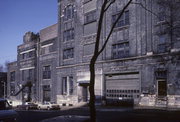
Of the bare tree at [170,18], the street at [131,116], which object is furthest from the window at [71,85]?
the bare tree at [170,18]

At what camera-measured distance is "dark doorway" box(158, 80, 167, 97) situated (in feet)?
90.0

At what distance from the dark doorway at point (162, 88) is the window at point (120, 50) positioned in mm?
6101

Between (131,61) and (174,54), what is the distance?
241 inches

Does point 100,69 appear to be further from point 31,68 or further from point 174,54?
point 31,68

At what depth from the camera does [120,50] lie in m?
32.9

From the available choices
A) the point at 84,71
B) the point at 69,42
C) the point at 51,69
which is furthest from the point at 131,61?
the point at 51,69

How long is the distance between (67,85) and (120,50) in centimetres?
1290

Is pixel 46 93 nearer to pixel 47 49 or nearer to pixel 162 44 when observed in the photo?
pixel 47 49

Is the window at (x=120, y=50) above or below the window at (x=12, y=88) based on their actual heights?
above

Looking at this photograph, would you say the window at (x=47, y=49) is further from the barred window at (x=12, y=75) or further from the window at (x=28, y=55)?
the barred window at (x=12, y=75)

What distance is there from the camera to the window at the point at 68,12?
139 ft

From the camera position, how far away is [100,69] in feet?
116

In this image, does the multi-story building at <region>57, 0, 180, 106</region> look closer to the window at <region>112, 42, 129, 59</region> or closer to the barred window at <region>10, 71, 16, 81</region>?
the window at <region>112, 42, 129, 59</region>

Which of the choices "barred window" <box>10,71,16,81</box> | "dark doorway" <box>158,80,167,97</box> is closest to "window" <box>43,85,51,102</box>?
"barred window" <box>10,71,16,81</box>
